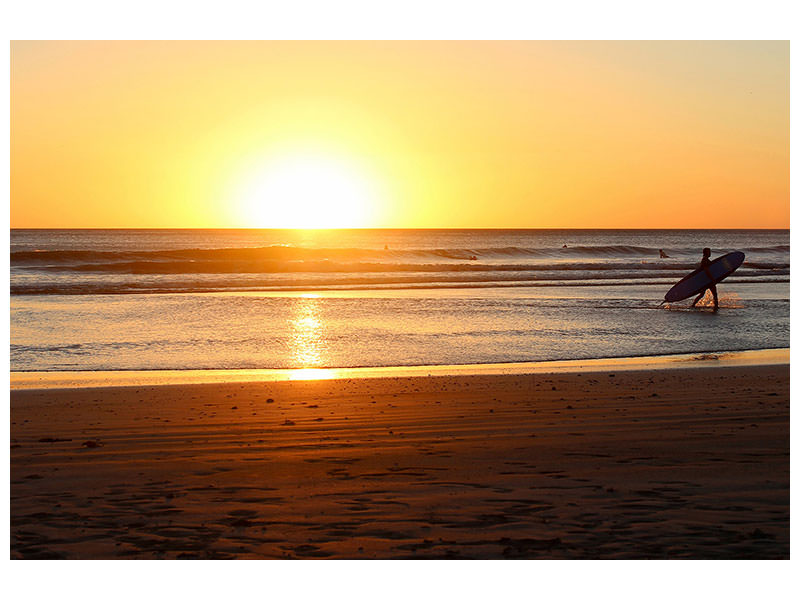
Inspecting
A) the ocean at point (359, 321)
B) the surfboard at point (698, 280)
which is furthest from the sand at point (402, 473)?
the surfboard at point (698, 280)

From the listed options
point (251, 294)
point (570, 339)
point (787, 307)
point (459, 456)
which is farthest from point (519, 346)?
point (251, 294)

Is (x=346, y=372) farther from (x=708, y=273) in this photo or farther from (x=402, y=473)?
(x=708, y=273)

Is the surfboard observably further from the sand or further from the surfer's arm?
the sand

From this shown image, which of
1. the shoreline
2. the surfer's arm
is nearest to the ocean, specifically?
the shoreline

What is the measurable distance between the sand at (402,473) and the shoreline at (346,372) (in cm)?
98

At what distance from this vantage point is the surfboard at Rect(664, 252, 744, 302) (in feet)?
69.9

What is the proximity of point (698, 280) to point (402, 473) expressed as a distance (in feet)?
57.0

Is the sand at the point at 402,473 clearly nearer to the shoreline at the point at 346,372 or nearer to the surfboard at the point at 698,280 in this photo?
the shoreline at the point at 346,372

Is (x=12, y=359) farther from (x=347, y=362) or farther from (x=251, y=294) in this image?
(x=251, y=294)

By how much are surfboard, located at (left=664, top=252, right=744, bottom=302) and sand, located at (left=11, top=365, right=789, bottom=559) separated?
39.6ft

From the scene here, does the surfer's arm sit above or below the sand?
above

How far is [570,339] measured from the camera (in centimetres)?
1474

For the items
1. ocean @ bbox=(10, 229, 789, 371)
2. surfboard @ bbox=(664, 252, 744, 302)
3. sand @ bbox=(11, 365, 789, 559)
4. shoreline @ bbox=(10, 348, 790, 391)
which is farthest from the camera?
surfboard @ bbox=(664, 252, 744, 302)
